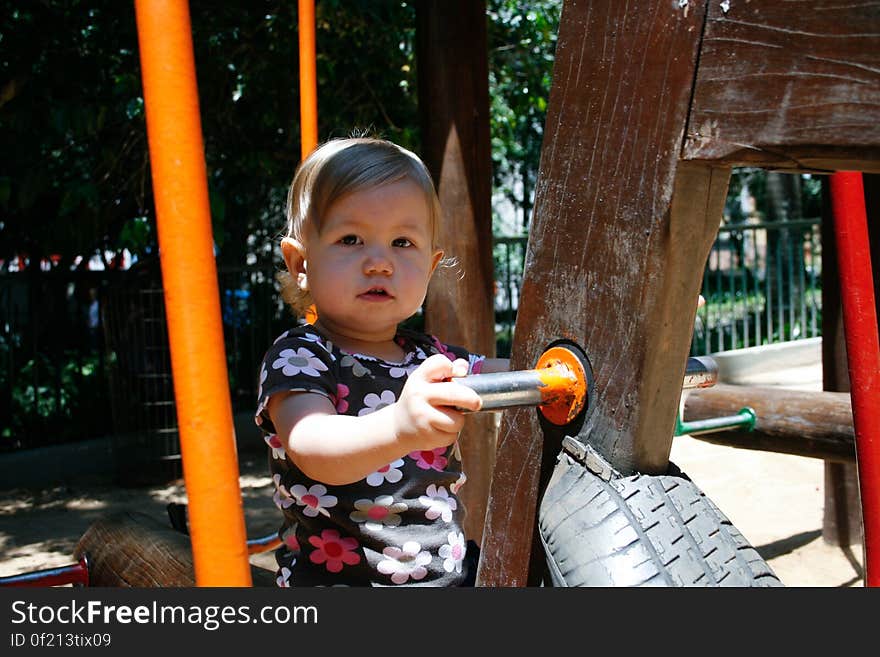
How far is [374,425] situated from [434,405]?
0.41ft

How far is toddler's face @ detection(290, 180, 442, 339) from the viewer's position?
131 centimetres

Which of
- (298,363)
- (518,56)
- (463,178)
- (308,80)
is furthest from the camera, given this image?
(518,56)

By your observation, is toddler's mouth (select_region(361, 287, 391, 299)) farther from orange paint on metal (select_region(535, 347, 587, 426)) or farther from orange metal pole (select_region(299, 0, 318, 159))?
orange metal pole (select_region(299, 0, 318, 159))

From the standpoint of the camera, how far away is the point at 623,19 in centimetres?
91

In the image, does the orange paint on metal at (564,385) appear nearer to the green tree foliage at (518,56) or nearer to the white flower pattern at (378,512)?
the white flower pattern at (378,512)

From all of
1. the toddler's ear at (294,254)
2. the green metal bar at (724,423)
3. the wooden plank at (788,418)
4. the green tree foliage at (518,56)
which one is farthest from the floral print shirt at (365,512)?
the green tree foliage at (518,56)

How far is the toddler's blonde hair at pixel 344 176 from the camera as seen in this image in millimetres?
1328

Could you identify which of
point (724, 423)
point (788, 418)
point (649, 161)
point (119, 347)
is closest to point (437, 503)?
point (649, 161)

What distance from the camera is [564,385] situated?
Result: 0.96 metres

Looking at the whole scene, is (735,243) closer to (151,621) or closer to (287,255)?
(287,255)

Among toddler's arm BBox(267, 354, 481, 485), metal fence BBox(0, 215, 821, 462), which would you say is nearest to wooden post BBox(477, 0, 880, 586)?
toddler's arm BBox(267, 354, 481, 485)

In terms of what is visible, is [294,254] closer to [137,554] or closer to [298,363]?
[298,363]

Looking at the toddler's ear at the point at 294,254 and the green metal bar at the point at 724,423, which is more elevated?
the toddler's ear at the point at 294,254

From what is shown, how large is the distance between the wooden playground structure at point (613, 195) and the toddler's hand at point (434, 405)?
0.17 meters
